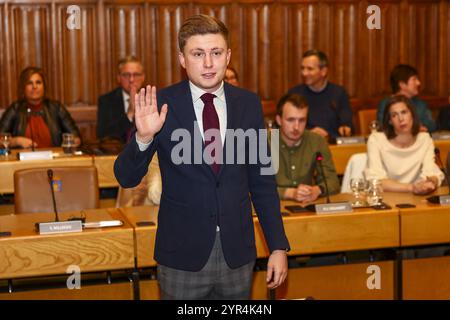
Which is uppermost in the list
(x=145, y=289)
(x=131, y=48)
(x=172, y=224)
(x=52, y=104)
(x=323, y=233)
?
(x=131, y=48)

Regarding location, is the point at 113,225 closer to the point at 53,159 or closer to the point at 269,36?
the point at 53,159

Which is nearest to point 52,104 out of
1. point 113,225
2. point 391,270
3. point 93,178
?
point 93,178

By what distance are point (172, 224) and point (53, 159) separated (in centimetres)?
324

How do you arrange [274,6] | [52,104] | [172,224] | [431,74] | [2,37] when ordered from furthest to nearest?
[431,74], [274,6], [2,37], [52,104], [172,224]

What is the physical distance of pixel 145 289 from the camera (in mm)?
4008

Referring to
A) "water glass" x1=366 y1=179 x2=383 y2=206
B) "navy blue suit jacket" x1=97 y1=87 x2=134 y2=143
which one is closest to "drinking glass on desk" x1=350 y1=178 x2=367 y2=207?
"water glass" x1=366 y1=179 x2=383 y2=206

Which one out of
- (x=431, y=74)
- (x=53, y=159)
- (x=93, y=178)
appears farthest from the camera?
(x=431, y=74)

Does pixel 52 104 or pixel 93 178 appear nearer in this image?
pixel 93 178

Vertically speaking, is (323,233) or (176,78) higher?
(176,78)

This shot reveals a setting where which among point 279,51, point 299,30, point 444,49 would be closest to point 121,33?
point 279,51

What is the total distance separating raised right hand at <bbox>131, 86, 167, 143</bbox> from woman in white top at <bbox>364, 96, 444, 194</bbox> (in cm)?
276

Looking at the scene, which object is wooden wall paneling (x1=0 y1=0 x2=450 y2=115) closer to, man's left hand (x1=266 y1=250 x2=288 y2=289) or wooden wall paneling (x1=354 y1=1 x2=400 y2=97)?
wooden wall paneling (x1=354 y1=1 x2=400 y2=97)

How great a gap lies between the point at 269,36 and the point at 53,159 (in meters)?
3.37

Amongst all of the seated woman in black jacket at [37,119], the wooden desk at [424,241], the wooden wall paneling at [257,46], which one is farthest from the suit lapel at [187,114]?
the wooden wall paneling at [257,46]
